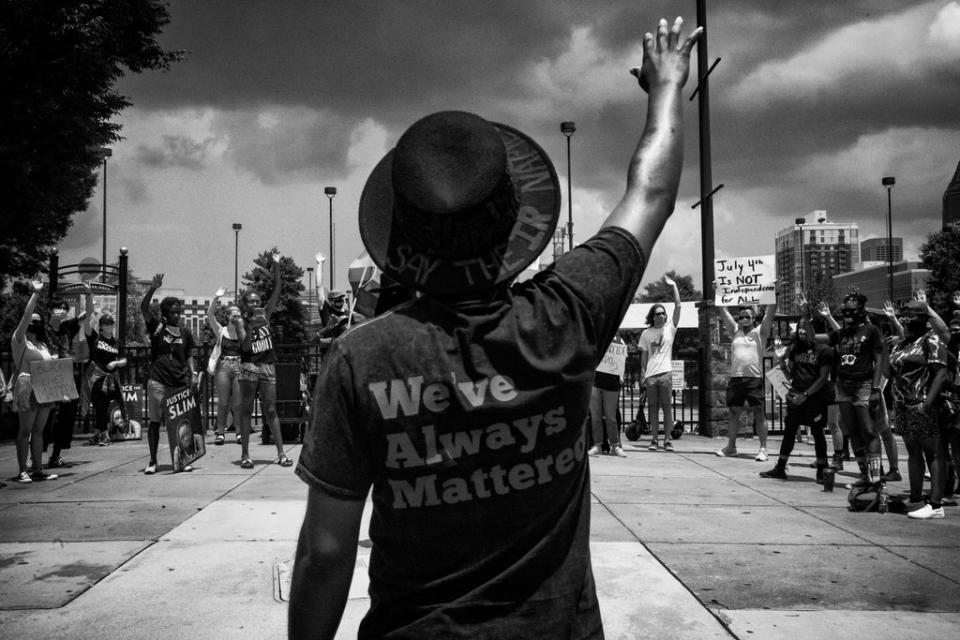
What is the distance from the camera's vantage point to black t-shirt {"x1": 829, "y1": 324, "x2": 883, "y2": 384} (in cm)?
748

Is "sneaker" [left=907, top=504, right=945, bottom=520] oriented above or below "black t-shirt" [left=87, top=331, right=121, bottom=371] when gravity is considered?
below

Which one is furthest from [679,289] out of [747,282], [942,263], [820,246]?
[820,246]

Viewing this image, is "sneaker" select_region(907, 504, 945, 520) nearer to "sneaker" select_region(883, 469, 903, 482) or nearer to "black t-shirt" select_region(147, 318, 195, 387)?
"sneaker" select_region(883, 469, 903, 482)

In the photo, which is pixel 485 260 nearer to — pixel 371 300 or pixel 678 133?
pixel 678 133

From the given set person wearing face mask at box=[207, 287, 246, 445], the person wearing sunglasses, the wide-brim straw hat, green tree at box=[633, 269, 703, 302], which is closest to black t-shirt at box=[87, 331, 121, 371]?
Result: person wearing face mask at box=[207, 287, 246, 445]

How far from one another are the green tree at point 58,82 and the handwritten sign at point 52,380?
177 inches

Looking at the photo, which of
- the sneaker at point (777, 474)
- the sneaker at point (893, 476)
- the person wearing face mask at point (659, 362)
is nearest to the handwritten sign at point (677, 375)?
Answer: the person wearing face mask at point (659, 362)

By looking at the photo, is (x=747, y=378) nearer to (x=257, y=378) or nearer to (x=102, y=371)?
(x=257, y=378)

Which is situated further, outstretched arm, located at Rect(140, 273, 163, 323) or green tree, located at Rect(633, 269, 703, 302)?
green tree, located at Rect(633, 269, 703, 302)

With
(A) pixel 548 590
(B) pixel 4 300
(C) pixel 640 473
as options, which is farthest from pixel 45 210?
(B) pixel 4 300

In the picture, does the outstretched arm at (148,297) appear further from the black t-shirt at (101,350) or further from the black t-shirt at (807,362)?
the black t-shirt at (807,362)

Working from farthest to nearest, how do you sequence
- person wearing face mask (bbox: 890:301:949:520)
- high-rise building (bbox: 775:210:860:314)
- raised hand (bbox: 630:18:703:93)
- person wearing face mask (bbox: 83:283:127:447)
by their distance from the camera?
high-rise building (bbox: 775:210:860:314) → person wearing face mask (bbox: 83:283:127:447) → person wearing face mask (bbox: 890:301:949:520) → raised hand (bbox: 630:18:703:93)

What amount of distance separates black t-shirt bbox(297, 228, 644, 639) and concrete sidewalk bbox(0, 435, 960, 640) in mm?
2563

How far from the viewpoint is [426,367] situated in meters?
1.27
